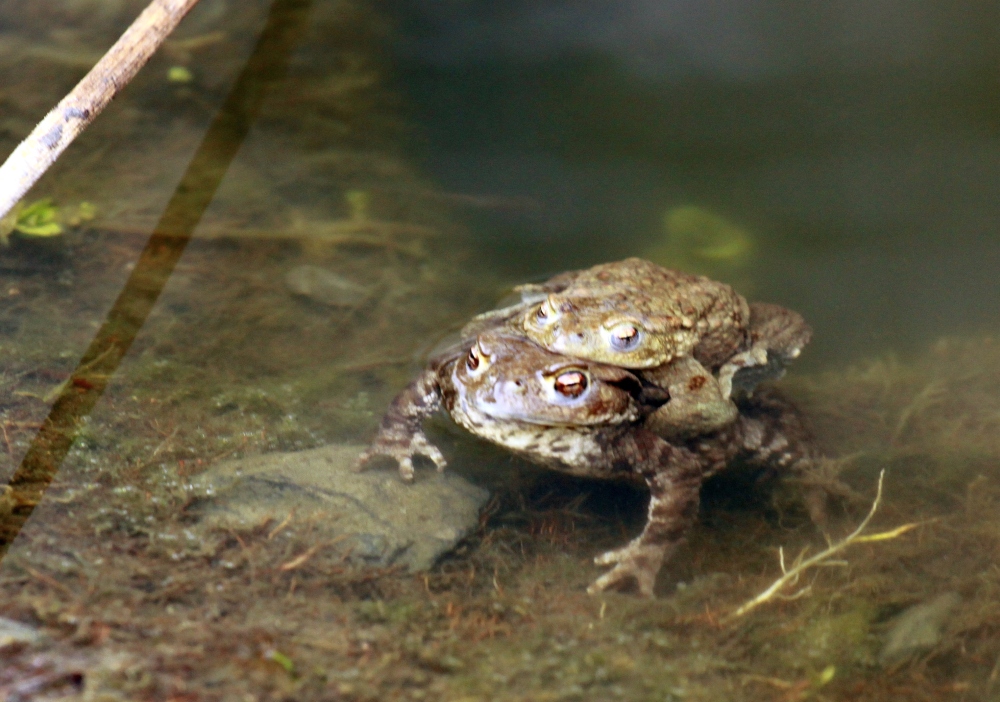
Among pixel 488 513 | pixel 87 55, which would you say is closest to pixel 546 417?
pixel 488 513

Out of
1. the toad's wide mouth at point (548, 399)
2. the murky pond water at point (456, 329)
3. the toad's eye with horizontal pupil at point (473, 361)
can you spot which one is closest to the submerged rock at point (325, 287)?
the murky pond water at point (456, 329)

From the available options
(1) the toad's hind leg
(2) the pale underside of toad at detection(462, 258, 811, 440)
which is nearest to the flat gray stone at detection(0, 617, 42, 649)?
(2) the pale underside of toad at detection(462, 258, 811, 440)

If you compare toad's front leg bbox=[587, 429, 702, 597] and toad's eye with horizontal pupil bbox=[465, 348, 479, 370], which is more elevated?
toad's eye with horizontal pupil bbox=[465, 348, 479, 370]

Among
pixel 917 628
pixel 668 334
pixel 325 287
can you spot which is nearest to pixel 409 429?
pixel 668 334

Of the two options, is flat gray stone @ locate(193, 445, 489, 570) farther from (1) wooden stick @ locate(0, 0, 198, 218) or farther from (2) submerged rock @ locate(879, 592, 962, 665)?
(2) submerged rock @ locate(879, 592, 962, 665)

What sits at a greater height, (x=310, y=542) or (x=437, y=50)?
(x=437, y=50)

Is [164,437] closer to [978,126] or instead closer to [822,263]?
[822,263]
